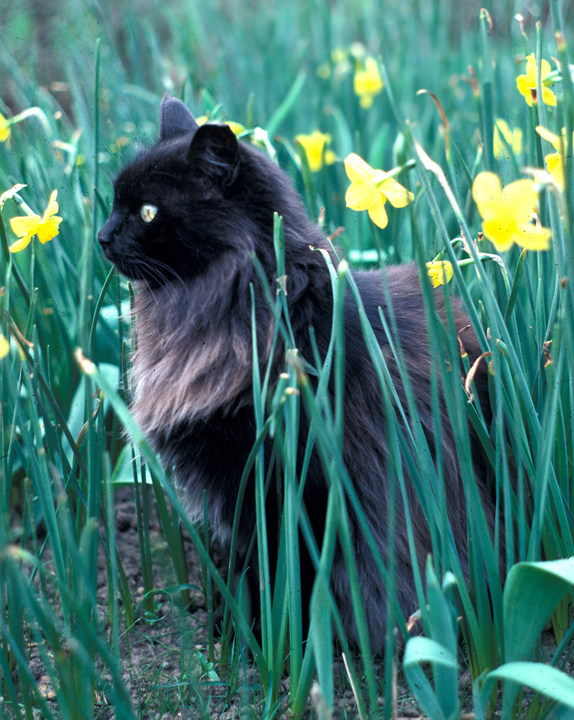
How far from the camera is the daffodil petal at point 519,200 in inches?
24.1

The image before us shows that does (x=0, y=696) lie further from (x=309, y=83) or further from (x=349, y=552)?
(x=309, y=83)

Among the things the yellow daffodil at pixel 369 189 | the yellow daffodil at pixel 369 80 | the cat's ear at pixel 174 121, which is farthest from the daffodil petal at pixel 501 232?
the yellow daffodil at pixel 369 80

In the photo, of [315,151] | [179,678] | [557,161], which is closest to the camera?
[557,161]

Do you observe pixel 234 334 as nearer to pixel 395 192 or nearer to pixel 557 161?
pixel 395 192

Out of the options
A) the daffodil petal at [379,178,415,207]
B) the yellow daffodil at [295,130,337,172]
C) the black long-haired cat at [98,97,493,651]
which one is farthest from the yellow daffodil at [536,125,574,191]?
the yellow daffodil at [295,130,337,172]

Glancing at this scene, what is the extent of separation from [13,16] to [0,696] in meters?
4.53

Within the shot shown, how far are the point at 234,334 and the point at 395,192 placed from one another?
43 centimetres

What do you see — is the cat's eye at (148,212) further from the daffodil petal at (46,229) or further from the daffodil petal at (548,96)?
the daffodil petal at (548,96)

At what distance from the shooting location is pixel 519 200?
2.02ft

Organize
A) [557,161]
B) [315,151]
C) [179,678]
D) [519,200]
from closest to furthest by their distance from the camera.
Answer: [519,200] → [557,161] → [179,678] → [315,151]

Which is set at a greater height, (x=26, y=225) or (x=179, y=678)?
(x=26, y=225)

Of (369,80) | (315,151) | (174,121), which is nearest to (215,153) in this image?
(174,121)

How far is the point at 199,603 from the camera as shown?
134 cm

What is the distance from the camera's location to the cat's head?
1087 millimetres
